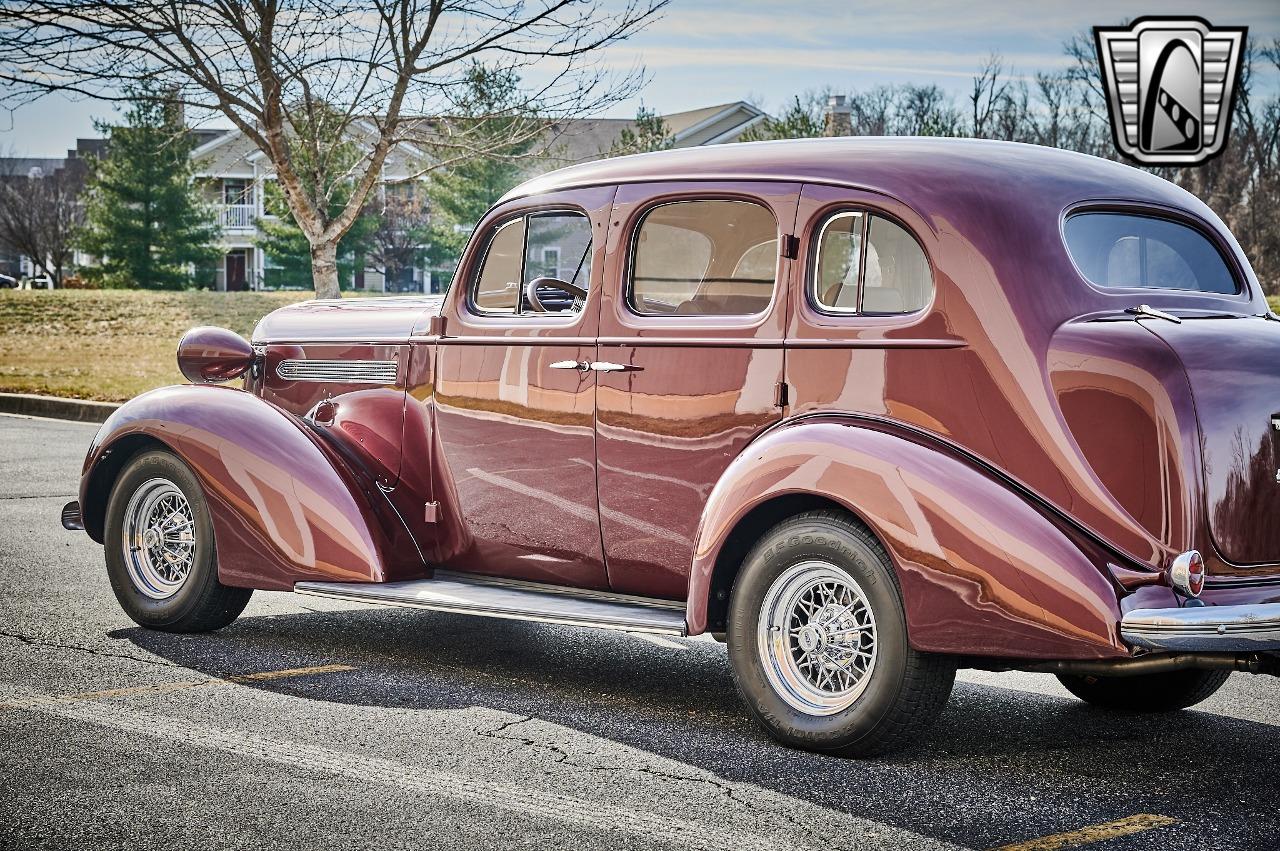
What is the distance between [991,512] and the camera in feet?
15.3

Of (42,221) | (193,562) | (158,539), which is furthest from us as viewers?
(42,221)

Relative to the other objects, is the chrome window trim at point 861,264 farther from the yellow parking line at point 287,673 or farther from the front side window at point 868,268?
the yellow parking line at point 287,673

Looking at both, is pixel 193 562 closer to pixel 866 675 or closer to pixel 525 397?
pixel 525 397

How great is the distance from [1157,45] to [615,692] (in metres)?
24.5

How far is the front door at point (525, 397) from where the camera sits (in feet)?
19.5

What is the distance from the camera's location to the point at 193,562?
22.3 feet

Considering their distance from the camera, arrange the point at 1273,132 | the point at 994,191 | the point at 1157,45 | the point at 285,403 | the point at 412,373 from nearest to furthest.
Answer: the point at 994,191, the point at 412,373, the point at 285,403, the point at 1157,45, the point at 1273,132

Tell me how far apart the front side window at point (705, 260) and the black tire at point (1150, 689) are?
192 cm

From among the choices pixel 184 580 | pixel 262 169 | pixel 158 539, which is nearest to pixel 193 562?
pixel 184 580

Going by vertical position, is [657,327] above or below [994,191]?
below

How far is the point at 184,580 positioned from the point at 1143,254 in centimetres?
439

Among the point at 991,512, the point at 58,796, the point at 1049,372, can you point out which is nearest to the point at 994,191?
the point at 1049,372

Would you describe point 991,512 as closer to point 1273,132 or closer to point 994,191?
point 994,191

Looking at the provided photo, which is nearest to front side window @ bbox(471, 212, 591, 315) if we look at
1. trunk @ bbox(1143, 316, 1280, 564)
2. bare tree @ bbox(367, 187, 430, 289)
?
trunk @ bbox(1143, 316, 1280, 564)
